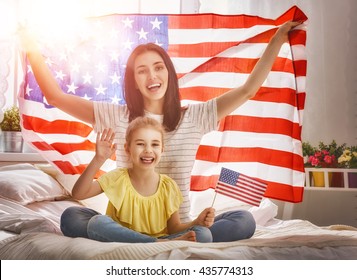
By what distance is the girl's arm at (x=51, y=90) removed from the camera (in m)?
1.14

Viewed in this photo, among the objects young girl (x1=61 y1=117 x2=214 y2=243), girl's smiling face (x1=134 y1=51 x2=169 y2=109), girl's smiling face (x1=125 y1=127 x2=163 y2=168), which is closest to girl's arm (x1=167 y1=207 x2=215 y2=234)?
young girl (x1=61 y1=117 x2=214 y2=243)

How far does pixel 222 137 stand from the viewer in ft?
3.99

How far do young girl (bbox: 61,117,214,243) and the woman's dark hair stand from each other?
4 centimetres

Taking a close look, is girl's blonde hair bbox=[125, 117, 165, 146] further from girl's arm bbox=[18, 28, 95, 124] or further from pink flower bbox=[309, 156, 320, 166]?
pink flower bbox=[309, 156, 320, 166]

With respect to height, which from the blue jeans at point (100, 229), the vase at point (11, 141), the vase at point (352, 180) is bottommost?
the blue jeans at point (100, 229)

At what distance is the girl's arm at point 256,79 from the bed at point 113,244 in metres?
0.19

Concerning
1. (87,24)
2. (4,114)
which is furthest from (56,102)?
(4,114)

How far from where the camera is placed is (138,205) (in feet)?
3.42

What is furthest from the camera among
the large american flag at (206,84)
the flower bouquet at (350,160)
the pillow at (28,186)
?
the flower bouquet at (350,160)

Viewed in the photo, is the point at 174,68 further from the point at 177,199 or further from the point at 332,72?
the point at 332,72

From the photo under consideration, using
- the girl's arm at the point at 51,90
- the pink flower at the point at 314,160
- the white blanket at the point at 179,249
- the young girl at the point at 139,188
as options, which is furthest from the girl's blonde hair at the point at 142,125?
the pink flower at the point at 314,160

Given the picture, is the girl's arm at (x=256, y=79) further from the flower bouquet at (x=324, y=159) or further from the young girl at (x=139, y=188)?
the flower bouquet at (x=324, y=159)

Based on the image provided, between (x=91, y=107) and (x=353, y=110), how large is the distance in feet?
2.80

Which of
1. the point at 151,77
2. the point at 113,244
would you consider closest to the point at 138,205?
the point at 113,244
